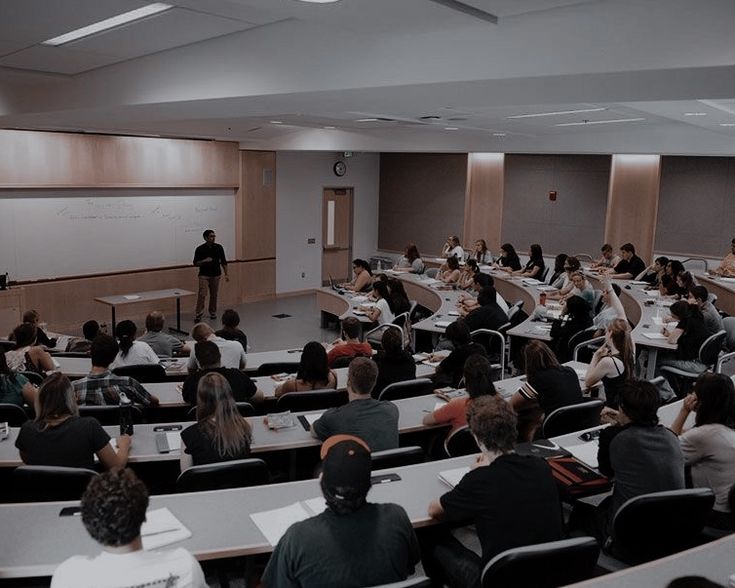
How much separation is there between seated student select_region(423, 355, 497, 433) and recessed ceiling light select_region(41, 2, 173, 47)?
9.22 feet

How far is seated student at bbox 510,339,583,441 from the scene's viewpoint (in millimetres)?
4672

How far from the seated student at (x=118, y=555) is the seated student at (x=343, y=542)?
385mm

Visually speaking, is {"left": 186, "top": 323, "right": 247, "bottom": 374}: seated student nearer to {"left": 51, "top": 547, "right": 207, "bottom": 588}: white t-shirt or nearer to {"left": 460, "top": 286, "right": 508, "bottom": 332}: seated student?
{"left": 460, "top": 286, "right": 508, "bottom": 332}: seated student

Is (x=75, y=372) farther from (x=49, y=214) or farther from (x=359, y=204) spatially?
(x=359, y=204)

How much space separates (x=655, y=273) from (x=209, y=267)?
24.2 ft

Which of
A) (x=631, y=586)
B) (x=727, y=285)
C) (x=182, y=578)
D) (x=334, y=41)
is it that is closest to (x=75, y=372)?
(x=334, y=41)

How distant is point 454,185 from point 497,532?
13.4 m

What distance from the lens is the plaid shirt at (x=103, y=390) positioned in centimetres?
465

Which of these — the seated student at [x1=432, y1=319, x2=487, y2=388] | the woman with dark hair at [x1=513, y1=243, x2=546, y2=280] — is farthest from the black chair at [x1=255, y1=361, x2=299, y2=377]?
the woman with dark hair at [x1=513, y1=243, x2=546, y2=280]

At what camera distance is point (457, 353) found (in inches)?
226

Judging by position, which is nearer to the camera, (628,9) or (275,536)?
(275,536)

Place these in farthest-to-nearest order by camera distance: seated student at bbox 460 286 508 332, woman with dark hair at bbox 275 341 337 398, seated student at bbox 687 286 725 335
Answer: seated student at bbox 460 286 508 332
seated student at bbox 687 286 725 335
woman with dark hair at bbox 275 341 337 398

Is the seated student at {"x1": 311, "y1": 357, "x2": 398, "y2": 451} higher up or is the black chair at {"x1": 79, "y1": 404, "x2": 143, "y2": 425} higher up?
the seated student at {"x1": 311, "y1": 357, "x2": 398, "y2": 451}

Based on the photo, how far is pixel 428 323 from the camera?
8.22 metres
